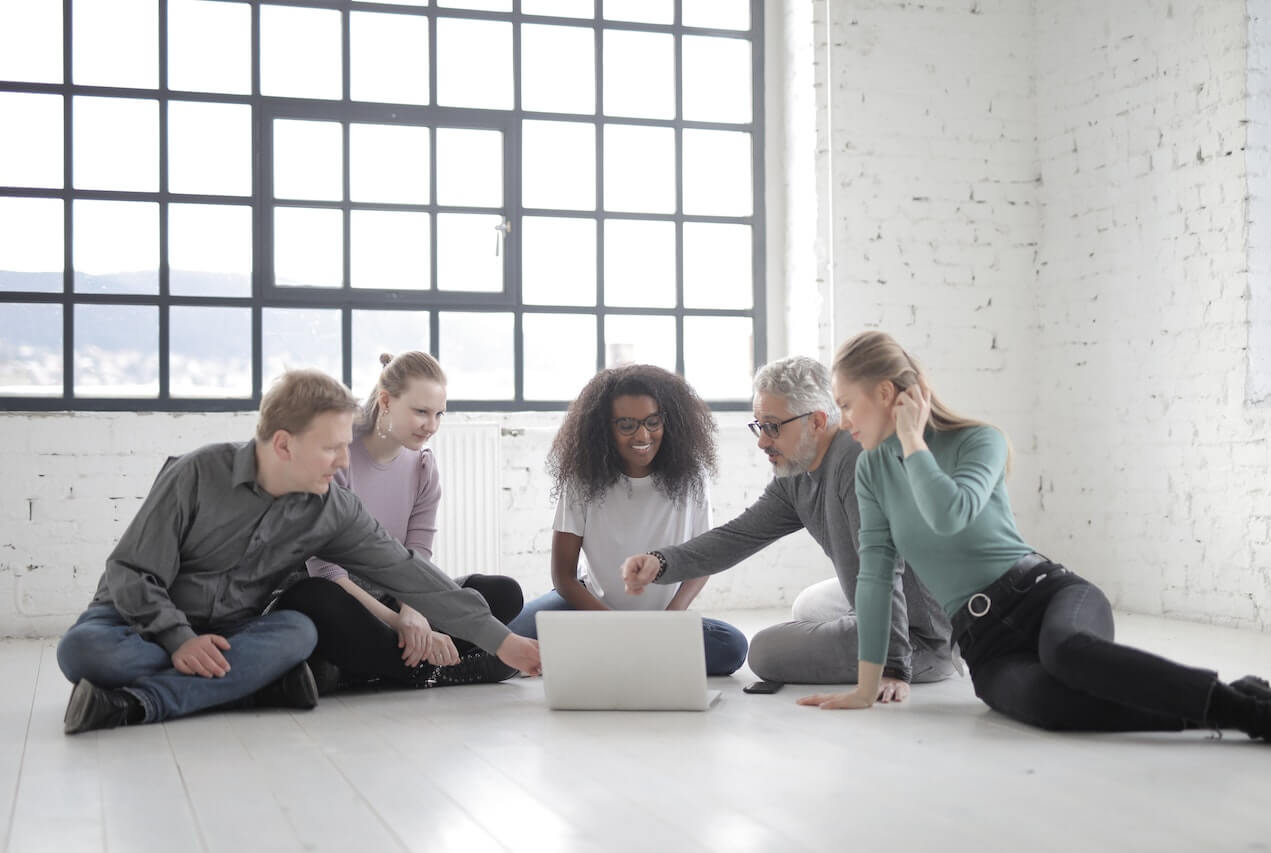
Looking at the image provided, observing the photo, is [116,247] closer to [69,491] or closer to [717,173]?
[69,491]

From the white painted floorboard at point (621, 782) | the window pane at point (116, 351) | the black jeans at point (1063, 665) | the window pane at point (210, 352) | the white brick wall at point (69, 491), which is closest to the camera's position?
the white painted floorboard at point (621, 782)

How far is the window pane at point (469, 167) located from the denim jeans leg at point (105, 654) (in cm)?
301

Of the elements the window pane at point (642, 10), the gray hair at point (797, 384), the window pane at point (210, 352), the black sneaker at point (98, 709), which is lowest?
the black sneaker at point (98, 709)

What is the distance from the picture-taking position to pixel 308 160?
535 cm

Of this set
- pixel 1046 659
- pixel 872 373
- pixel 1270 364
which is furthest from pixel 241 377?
pixel 1270 364

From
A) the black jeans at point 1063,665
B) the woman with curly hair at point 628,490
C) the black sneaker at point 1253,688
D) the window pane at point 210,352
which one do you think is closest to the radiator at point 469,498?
the window pane at point 210,352

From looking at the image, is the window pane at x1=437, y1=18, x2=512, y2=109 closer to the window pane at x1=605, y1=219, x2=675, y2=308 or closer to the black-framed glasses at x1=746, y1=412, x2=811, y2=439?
the window pane at x1=605, y1=219, x2=675, y2=308

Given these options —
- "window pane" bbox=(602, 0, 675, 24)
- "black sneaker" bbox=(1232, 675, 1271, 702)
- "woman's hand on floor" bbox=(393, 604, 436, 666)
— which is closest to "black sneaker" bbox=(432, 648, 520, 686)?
"woman's hand on floor" bbox=(393, 604, 436, 666)

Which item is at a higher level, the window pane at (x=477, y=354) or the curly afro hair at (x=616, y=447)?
the window pane at (x=477, y=354)

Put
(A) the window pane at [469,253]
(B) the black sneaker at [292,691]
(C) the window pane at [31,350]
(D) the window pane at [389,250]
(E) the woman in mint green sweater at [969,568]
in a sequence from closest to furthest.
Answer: (E) the woman in mint green sweater at [969,568], (B) the black sneaker at [292,691], (C) the window pane at [31,350], (D) the window pane at [389,250], (A) the window pane at [469,253]

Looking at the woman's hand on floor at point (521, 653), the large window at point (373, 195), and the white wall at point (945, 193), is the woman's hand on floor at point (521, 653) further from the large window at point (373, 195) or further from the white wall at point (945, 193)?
the white wall at point (945, 193)

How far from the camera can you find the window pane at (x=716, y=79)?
5930 mm

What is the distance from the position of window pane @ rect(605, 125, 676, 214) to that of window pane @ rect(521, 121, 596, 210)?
0.29ft

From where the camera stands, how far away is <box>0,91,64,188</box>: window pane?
502cm
